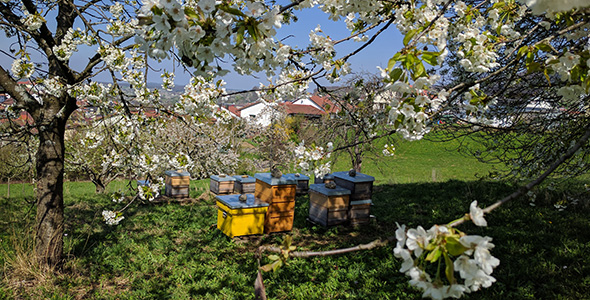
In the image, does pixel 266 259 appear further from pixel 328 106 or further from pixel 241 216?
pixel 328 106

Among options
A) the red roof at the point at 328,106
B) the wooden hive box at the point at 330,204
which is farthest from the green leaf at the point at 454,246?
the wooden hive box at the point at 330,204

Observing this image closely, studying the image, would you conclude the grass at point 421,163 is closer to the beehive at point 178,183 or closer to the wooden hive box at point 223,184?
the wooden hive box at point 223,184

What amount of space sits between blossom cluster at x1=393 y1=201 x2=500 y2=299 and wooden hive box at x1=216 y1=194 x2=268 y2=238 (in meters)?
4.05

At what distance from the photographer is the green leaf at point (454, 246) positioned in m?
0.97

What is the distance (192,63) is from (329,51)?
1630 millimetres

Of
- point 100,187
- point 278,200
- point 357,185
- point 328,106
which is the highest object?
point 328,106

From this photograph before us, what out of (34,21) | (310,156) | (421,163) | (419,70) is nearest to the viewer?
(419,70)

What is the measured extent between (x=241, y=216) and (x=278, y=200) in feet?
1.99

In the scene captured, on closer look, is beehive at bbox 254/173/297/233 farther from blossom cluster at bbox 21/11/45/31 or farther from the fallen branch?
the fallen branch

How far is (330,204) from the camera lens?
5383 mm

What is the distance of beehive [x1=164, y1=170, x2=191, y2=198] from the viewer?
25.5 ft

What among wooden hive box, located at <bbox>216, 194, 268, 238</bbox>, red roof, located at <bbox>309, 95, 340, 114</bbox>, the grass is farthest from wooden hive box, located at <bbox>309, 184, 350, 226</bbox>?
the grass

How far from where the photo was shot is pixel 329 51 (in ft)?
9.56

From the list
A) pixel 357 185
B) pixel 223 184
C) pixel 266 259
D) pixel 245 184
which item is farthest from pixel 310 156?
pixel 223 184
